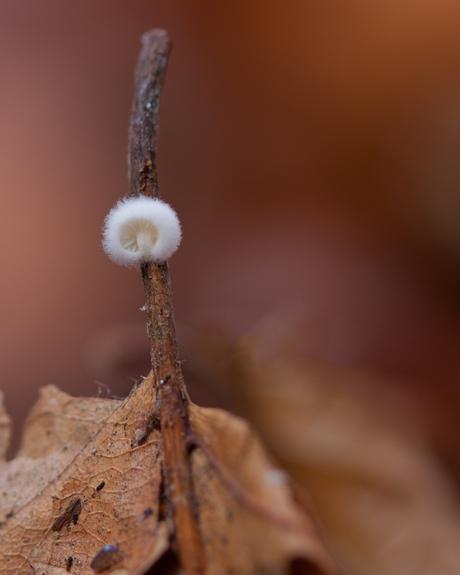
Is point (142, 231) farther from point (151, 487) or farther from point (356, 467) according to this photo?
point (356, 467)

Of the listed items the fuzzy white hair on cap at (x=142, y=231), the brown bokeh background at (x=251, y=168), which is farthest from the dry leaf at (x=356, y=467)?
the fuzzy white hair on cap at (x=142, y=231)

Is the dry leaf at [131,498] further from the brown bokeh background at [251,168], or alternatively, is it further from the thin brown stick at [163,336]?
the brown bokeh background at [251,168]

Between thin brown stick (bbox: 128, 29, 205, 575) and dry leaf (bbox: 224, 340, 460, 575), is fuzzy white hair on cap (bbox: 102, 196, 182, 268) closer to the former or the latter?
thin brown stick (bbox: 128, 29, 205, 575)

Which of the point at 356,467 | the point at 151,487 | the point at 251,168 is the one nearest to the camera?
the point at 151,487

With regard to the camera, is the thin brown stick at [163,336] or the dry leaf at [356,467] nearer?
the thin brown stick at [163,336]

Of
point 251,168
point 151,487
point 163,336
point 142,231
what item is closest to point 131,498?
point 151,487
